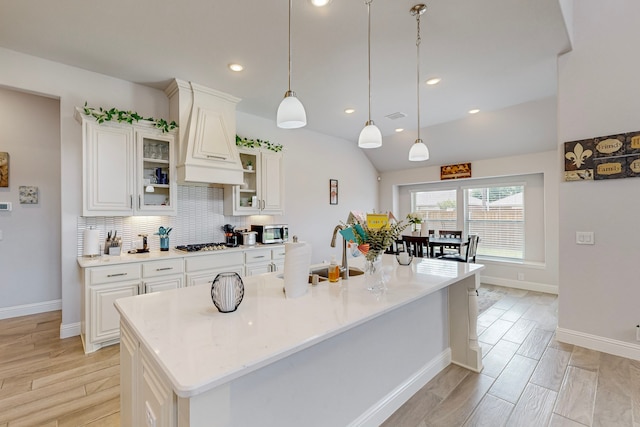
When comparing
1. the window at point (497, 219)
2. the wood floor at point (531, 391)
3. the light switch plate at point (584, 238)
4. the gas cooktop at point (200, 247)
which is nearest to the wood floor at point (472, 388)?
the wood floor at point (531, 391)

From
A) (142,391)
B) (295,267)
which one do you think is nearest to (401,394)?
(295,267)

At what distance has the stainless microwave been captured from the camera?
13.5ft

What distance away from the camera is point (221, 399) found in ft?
2.99

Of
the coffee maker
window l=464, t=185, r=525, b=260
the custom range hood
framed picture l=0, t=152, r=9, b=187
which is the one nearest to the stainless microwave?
the coffee maker

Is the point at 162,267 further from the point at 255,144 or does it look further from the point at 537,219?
the point at 537,219

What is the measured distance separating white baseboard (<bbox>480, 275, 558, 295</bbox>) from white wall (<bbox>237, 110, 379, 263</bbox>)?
276 cm

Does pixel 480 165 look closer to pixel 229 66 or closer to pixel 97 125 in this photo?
pixel 229 66

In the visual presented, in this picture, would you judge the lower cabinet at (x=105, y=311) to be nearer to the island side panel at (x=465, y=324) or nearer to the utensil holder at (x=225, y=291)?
the utensil holder at (x=225, y=291)

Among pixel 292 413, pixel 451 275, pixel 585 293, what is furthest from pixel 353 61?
pixel 585 293

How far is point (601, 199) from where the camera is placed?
2699 mm

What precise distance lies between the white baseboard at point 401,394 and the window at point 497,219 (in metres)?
3.79

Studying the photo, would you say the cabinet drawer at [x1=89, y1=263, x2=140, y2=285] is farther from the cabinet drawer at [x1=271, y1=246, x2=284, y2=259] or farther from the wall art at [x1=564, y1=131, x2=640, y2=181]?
the wall art at [x1=564, y1=131, x2=640, y2=181]

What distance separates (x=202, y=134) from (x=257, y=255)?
1.65m

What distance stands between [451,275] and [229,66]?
2.92 m
